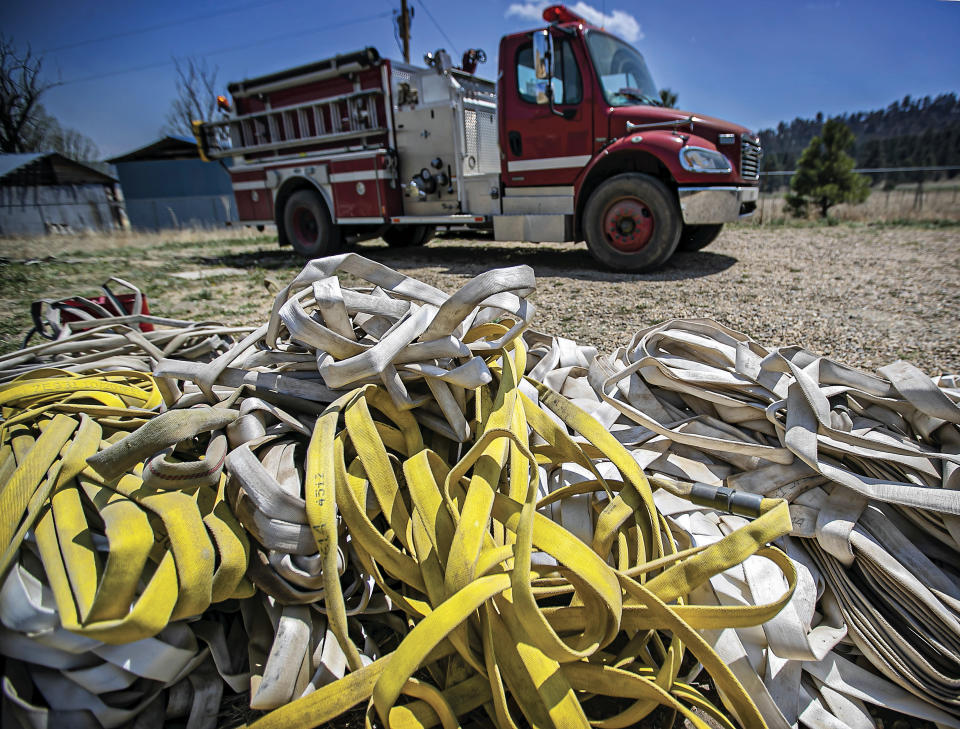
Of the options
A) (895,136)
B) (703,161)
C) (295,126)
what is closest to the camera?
(703,161)

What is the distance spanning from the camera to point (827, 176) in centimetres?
1961

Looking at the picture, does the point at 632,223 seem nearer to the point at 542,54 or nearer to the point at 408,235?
the point at 542,54

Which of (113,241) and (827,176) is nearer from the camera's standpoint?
(113,241)

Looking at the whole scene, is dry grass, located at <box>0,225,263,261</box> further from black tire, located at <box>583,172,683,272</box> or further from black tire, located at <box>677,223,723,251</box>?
black tire, located at <box>677,223,723,251</box>

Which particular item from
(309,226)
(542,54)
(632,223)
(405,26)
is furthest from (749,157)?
(405,26)

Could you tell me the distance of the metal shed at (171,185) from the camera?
101ft

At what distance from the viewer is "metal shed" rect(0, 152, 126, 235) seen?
24531 mm

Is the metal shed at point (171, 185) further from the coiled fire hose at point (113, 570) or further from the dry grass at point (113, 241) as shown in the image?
the coiled fire hose at point (113, 570)

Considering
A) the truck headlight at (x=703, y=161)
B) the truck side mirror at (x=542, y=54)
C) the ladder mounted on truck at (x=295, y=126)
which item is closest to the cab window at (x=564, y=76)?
the truck side mirror at (x=542, y=54)

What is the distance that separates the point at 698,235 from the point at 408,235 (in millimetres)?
5659

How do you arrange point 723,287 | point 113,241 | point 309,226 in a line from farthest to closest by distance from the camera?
point 113,241
point 309,226
point 723,287

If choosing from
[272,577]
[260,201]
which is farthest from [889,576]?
[260,201]

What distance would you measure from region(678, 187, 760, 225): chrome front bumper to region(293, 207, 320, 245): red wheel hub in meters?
6.67

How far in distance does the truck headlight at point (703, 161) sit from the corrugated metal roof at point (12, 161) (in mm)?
30721
